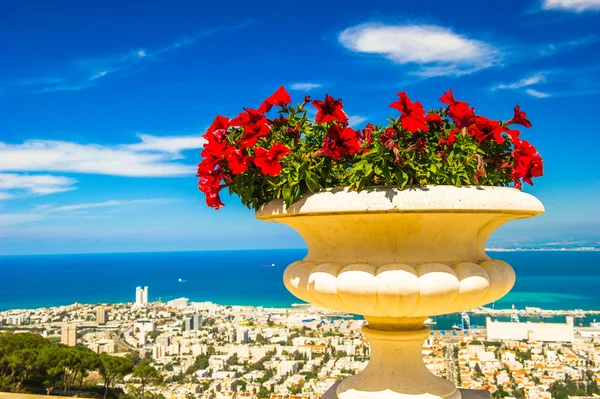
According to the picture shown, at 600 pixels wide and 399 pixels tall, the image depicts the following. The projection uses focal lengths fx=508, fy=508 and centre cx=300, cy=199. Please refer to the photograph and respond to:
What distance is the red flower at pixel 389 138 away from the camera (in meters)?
1.70

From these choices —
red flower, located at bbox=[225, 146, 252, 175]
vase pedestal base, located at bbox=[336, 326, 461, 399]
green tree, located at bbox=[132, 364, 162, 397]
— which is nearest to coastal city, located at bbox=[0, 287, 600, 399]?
green tree, located at bbox=[132, 364, 162, 397]

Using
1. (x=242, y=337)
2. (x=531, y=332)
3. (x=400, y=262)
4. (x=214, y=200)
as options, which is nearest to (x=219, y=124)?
(x=214, y=200)

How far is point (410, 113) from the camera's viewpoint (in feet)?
5.95

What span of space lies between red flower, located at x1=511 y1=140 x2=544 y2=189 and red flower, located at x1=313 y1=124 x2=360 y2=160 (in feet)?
2.34

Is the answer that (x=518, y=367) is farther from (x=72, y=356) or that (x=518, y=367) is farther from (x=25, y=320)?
(x=25, y=320)

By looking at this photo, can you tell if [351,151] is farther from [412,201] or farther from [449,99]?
[449,99]

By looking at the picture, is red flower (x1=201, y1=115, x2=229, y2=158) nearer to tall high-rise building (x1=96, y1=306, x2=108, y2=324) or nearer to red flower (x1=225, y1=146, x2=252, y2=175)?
red flower (x1=225, y1=146, x2=252, y2=175)

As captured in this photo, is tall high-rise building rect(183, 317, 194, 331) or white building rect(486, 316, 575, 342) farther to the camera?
tall high-rise building rect(183, 317, 194, 331)

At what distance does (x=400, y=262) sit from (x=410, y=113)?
54 cm

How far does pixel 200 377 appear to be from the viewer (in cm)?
1447

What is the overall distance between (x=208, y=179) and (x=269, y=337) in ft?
68.1

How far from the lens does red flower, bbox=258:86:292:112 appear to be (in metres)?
1.98

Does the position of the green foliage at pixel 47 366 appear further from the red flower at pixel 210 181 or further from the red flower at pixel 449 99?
the red flower at pixel 449 99

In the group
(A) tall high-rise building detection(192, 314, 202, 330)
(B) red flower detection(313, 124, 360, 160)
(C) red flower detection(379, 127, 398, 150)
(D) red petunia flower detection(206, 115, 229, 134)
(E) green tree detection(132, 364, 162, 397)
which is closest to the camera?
(C) red flower detection(379, 127, 398, 150)
